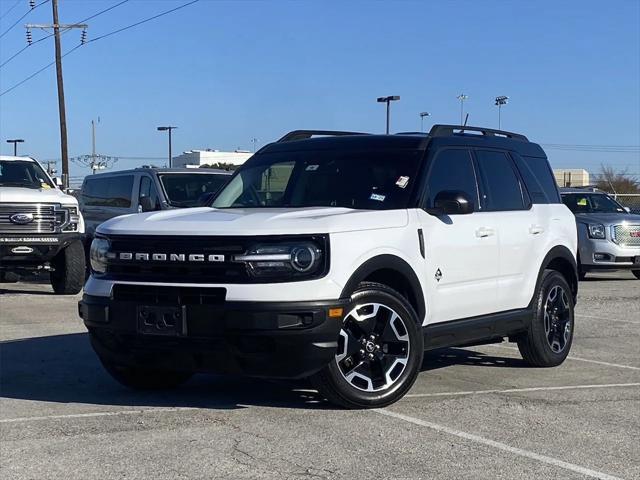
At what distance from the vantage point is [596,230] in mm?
17094

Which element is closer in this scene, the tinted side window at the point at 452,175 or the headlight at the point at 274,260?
the headlight at the point at 274,260

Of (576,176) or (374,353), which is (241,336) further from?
(576,176)

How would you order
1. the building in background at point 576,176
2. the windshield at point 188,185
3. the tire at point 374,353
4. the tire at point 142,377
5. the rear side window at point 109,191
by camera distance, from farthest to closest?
the building in background at point 576,176, the rear side window at point 109,191, the windshield at point 188,185, the tire at point 142,377, the tire at point 374,353

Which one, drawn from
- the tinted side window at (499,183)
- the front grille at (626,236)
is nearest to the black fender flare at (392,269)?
the tinted side window at (499,183)

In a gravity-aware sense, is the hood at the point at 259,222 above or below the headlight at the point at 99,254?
above

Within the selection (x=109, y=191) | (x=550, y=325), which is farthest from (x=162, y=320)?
(x=109, y=191)

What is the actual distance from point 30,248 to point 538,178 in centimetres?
867

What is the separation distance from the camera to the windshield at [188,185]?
589 inches

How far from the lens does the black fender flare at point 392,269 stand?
5.84 metres

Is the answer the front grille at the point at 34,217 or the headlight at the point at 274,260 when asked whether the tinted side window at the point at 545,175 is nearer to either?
the headlight at the point at 274,260

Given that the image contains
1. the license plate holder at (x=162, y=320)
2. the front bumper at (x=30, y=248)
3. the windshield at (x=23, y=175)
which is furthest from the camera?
the windshield at (x=23, y=175)

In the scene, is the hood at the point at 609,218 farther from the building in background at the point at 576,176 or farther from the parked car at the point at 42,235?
the building in background at the point at 576,176

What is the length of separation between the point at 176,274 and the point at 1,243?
29.0ft

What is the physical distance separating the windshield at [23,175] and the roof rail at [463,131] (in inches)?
370
